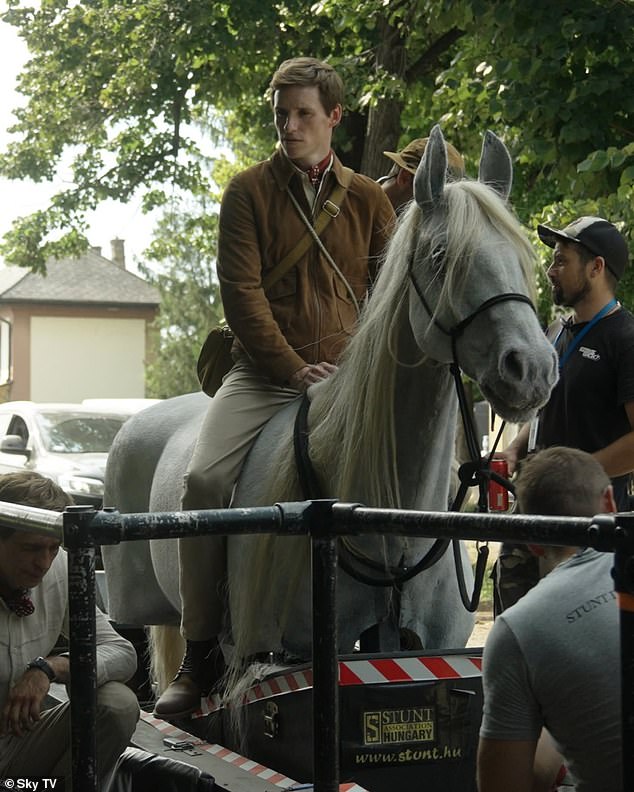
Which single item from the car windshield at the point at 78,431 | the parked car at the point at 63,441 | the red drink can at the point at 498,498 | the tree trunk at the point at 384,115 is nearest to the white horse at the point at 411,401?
the red drink can at the point at 498,498

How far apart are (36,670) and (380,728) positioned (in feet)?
3.00

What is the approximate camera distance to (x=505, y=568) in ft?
15.5

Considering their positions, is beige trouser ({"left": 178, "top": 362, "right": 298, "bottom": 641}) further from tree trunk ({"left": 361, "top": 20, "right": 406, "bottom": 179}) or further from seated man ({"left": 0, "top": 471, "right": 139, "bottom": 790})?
tree trunk ({"left": 361, "top": 20, "right": 406, "bottom": 179})

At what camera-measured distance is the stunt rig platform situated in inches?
136

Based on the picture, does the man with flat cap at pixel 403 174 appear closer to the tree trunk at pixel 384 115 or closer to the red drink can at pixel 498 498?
the red drink can at pixel 498 498

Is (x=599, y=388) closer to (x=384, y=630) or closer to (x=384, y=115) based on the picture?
(x=384, y=630)

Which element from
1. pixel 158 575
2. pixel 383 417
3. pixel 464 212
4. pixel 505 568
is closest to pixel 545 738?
pixel 383 417

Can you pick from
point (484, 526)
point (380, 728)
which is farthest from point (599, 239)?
point (484, 526)

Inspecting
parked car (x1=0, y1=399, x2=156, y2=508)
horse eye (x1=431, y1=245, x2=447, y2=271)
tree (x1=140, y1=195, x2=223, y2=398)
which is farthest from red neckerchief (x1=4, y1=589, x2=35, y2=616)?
tree (x1=140, y1=195, x2=223, y2=398)

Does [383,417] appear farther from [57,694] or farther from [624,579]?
[624,579]

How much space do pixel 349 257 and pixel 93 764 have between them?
2627 millimetres

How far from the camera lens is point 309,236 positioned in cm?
454

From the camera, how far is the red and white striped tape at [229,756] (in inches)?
139

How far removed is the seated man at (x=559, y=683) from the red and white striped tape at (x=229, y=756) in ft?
2.07
